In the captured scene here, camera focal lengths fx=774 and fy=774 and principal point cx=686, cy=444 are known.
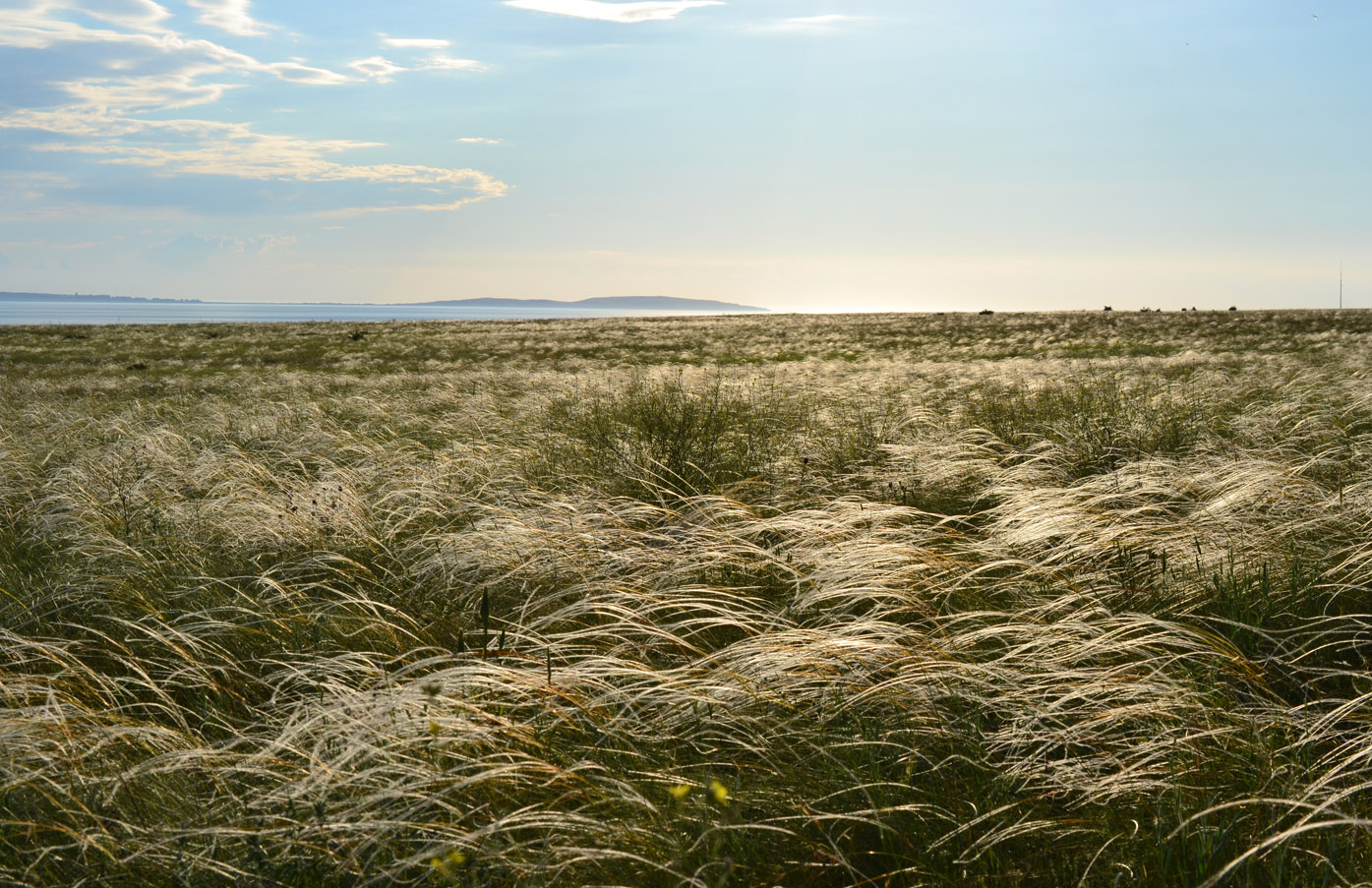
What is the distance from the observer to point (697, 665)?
2611mm

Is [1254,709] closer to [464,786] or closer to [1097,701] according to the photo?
[1097,701]

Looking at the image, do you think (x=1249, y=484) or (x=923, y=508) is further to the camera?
(x=923, y=508)

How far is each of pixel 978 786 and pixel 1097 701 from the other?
53 cm

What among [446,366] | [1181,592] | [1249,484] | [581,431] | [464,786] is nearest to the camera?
[464,786]

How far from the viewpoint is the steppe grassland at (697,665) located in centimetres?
194

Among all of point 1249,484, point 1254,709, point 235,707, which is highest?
point 1249,484

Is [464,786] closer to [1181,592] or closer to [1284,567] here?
[1181,592]

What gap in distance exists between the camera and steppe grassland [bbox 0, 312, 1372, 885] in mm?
1940

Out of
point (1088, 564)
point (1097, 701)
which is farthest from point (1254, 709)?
point (1088, 564)

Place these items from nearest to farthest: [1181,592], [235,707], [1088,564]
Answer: [235,707], [1181,592], [1088,564]

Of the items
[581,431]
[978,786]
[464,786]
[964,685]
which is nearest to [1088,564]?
[964,685]

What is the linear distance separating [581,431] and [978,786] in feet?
18.7

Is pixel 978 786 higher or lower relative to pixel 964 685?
lower

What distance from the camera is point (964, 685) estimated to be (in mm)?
2449
